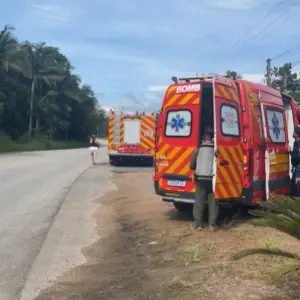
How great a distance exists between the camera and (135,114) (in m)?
26.0

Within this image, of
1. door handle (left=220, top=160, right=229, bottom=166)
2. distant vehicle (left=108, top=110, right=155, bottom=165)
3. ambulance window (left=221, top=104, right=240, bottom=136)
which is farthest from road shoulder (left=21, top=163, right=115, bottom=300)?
distant vehicle (left=108, top=110, right=155, bottom=165)

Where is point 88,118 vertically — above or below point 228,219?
above

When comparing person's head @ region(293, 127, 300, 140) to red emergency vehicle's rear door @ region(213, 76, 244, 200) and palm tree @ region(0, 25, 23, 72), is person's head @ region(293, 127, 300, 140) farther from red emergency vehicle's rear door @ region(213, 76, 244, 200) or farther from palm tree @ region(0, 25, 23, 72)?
palm tree @ region(0, 25, 23, 72)

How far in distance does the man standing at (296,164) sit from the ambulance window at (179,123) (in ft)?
8.25

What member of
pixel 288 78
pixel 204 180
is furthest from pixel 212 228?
pixel 288 78

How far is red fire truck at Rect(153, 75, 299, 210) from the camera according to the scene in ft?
28.2

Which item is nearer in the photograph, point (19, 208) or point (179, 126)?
point (179, 126)

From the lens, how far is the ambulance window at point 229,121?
866cm

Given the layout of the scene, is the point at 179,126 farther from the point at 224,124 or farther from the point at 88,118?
the point at 88,118

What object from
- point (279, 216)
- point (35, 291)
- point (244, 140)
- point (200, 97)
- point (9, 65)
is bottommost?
point (35, 291)

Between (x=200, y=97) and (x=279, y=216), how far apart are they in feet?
14.4

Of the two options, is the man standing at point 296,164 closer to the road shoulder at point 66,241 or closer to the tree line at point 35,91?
the road shoulder at point 66,241

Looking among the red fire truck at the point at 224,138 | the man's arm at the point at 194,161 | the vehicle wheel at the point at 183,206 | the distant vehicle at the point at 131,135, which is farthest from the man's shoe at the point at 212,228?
the distant vehicle at the point at 131,135

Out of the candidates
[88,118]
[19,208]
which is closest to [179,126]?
[19,208]
